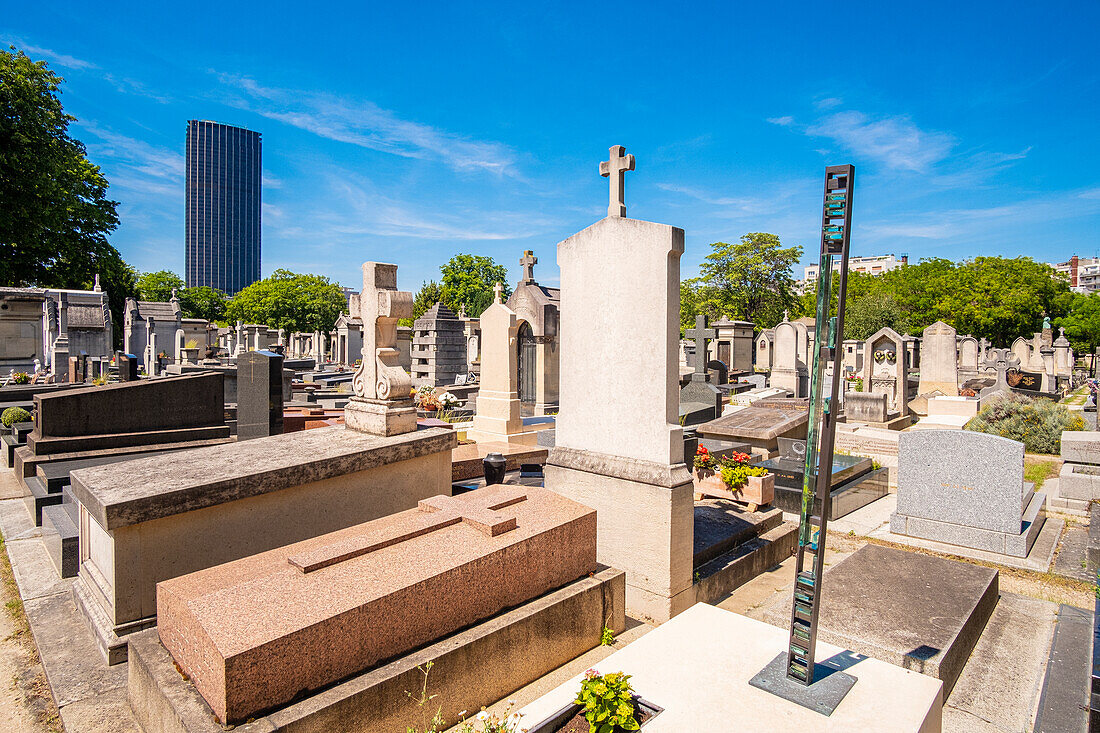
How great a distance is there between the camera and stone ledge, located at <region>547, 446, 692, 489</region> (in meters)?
4.23

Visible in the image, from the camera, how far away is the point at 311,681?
8.03 ft

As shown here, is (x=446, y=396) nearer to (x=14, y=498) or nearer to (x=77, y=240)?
(x=14, y=498)

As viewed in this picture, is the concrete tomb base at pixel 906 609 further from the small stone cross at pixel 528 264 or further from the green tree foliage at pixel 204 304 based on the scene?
the green tree foliage at pixel 204 304

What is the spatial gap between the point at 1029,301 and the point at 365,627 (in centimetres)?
5484

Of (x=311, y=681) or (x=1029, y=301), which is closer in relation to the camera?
(x=311, y=681)

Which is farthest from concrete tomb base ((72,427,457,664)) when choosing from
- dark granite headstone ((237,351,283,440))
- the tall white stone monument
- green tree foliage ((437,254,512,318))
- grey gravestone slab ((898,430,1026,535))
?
green tree foliage ((437,254,512,318))

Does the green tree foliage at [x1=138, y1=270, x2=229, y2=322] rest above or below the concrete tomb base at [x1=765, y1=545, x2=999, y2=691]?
above

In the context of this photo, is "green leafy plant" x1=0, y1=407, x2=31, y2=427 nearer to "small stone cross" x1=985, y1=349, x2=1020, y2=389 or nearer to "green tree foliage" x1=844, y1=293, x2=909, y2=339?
"small stone cross" x1=985, y1=349, x2=1020, y2=389

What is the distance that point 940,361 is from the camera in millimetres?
20828

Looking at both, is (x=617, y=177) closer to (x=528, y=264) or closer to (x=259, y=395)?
(x=259, y=395)

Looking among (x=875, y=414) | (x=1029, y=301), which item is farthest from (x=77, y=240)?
(x=1029, y=301)

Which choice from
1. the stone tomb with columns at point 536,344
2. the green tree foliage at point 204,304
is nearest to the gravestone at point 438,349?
the stone tomb with columns at point 536,344

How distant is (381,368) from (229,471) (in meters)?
1.43

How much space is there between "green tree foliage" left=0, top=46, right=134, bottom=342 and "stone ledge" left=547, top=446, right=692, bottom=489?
74.5 ft
